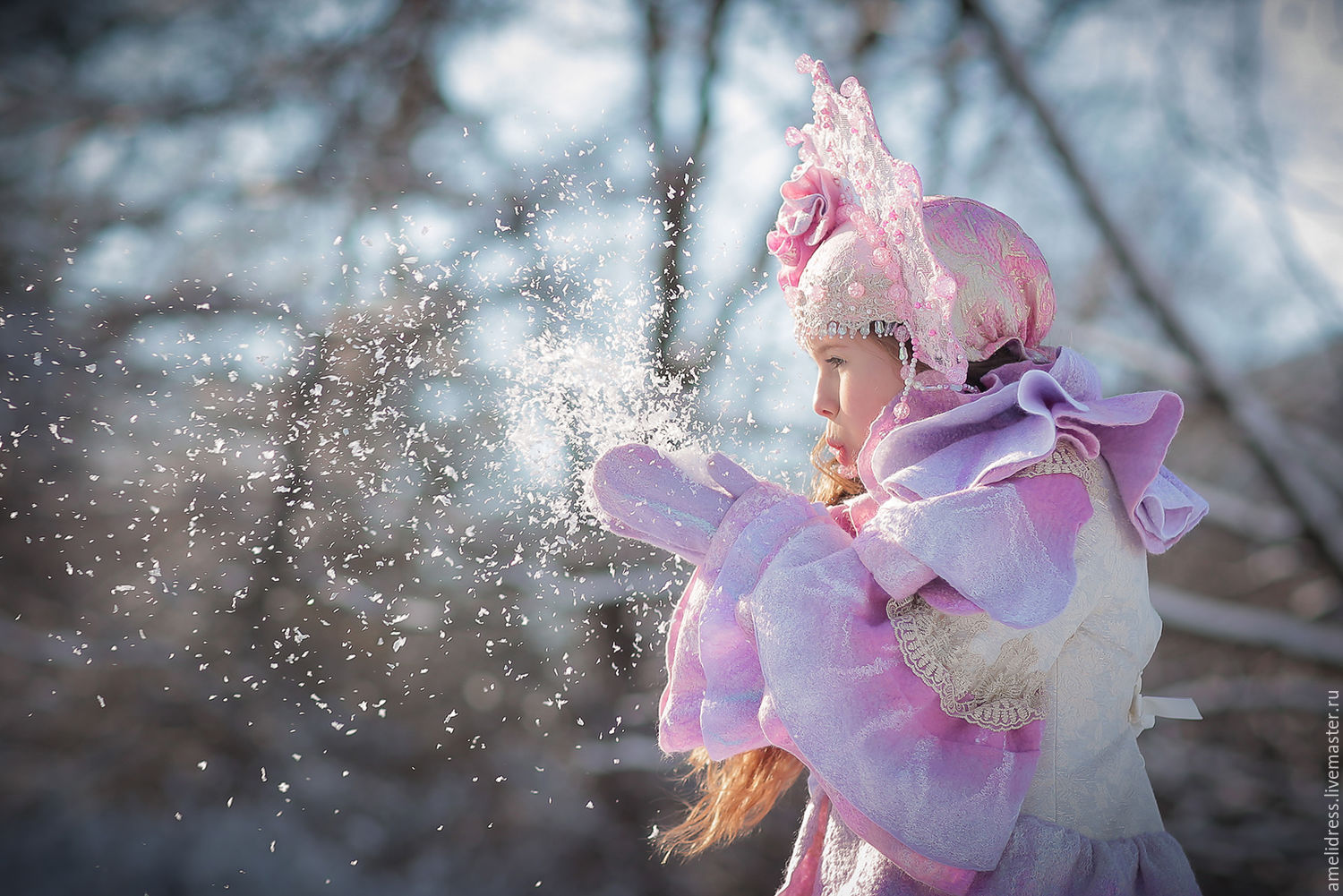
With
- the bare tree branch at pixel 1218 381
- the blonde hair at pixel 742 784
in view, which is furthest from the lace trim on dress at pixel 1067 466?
the bare tree branch at pixel 1218 381

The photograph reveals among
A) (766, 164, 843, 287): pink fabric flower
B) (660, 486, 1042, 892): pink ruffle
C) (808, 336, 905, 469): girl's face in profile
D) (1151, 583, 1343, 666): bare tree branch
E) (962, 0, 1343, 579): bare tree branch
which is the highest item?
(766, 164, 843, 287): pink fabric flower

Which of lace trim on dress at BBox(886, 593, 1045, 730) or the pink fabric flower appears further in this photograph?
the pink fabric flower

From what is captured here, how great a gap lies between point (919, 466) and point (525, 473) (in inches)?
26.0

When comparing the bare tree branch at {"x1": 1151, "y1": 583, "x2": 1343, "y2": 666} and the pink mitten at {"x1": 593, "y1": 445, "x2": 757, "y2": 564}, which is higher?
the pink mitten at {"x1": 593, "y1": 445, "x2": 757, "y2": 564}

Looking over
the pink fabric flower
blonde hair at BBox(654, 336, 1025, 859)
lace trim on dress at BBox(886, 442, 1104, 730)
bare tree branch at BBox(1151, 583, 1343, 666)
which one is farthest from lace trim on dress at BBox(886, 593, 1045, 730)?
bare tree branch at BBox(1151, 583, 1343, 666)

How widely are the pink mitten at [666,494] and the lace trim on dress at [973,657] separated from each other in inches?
7.7

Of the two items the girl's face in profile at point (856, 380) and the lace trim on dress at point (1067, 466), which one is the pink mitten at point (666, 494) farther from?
the lace trim on dress at point (1067, 466)

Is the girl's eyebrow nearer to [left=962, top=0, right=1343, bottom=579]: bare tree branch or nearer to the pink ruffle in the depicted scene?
the pink ruffle

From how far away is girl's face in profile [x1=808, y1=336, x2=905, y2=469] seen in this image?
29.5 inches

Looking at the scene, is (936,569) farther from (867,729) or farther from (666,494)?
(666,494)

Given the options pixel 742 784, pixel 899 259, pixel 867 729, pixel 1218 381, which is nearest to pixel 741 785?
pixel 742 784

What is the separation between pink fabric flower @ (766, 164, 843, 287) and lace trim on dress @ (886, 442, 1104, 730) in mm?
286

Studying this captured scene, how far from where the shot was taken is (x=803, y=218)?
772 mm

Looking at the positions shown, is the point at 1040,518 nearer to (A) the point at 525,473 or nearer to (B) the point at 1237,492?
(A) the point at 525,473
